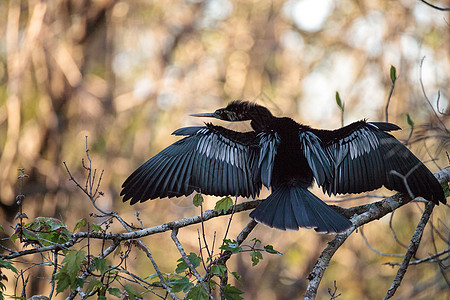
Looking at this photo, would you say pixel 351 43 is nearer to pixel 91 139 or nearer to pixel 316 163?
pixel 91 139

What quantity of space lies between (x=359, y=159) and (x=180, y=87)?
24.5ft

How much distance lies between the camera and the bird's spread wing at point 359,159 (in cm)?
364

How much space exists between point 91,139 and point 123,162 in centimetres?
83

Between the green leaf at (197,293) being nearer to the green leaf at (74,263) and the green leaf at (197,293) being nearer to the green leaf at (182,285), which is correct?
the green leaf at (182,285)

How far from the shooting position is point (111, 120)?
1026 centimetres

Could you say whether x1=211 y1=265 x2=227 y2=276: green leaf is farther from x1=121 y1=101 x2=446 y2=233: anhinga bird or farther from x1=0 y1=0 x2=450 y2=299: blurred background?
x1=0 y1=0 x2=450 y2=299: blurred background

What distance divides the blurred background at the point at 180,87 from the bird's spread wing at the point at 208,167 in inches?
177

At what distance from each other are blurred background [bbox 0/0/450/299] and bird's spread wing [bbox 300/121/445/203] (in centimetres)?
411

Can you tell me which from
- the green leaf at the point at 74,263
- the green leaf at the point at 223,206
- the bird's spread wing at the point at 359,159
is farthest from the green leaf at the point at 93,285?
the bird's spread wing at the point at 359,159

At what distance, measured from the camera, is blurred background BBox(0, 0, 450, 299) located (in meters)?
8.86

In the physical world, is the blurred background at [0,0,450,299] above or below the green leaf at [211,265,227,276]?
above

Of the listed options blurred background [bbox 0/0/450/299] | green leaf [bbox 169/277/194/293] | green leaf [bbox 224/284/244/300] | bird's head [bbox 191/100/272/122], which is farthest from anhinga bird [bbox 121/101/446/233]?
blurred background [bbox 0/0/450/299]

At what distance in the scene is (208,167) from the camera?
3.76 meters

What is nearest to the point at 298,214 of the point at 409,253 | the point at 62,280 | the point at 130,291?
the point at 409,253
